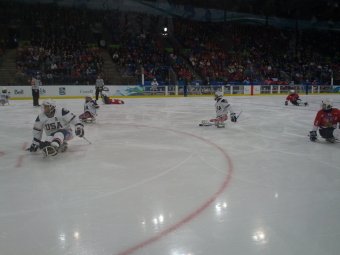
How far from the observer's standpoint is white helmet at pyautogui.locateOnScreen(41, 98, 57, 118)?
5.08 meters

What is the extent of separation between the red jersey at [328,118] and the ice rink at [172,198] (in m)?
0.35

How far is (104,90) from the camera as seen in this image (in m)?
14.4

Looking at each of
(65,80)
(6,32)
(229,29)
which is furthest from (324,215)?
(229,29)

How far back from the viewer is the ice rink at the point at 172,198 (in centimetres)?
247

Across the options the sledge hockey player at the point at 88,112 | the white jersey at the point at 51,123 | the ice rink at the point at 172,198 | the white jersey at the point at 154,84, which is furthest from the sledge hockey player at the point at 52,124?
the white jersey at the point at 154,84

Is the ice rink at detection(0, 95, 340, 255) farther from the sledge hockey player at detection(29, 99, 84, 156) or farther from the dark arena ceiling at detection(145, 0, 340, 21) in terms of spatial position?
the dark arena ceiling at detection(145, 0, 340, 21)

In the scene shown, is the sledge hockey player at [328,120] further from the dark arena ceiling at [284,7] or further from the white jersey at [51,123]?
the dark arena ceiling at [284,7]

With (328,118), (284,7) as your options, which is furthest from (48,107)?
(284,7)

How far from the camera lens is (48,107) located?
201 inches

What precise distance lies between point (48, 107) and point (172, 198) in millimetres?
2709

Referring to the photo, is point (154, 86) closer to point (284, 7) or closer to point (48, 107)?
point (48, 107)

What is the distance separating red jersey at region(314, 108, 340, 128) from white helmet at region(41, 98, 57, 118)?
4.60 metres

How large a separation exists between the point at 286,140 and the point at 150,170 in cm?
329

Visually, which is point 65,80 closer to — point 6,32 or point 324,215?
point 6,32
